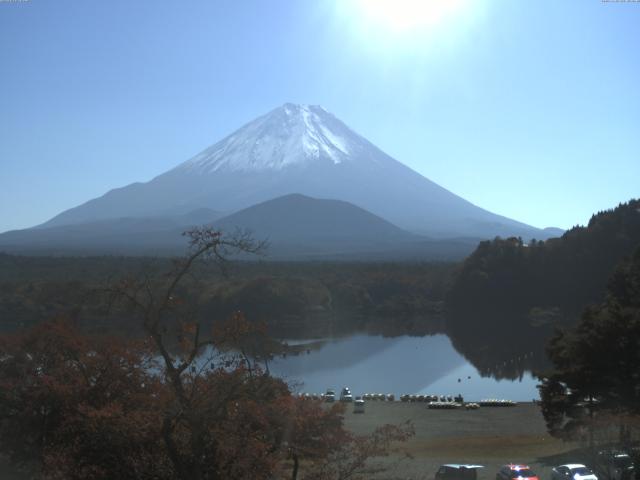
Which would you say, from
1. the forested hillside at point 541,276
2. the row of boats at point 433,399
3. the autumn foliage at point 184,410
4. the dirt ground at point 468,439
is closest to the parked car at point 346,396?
the row of boats at point 433,399

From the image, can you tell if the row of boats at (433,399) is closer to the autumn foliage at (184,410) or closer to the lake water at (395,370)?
the lake water at (395,370)

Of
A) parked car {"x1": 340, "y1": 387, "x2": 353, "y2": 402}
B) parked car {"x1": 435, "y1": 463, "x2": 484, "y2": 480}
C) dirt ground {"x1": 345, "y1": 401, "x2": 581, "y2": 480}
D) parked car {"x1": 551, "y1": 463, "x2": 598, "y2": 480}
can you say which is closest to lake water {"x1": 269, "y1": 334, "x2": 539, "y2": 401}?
parked car {"x1": 340, "y1": 387, "x2": 353, "y2": 402}

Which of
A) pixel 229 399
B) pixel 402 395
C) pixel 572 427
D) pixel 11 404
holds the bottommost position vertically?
pixel 402 395

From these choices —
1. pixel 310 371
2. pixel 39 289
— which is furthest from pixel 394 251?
pixel 310 371

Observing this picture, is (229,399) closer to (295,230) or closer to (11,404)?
(11,404)

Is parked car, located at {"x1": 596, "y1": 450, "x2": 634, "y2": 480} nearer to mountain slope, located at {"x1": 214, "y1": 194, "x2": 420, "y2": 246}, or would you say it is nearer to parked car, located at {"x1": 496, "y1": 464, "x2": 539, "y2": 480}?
parked car, located at {"x1": 496, "y1": 464, "x2": 539, "y2": 480}

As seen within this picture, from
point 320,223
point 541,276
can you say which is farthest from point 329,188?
point 541,276
